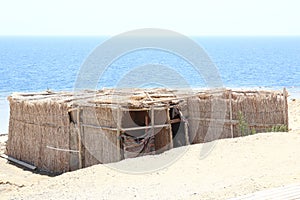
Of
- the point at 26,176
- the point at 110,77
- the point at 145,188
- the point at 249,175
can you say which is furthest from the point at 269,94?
the point at 110,77

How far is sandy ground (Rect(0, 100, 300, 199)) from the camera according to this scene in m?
8.42

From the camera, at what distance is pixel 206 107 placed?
44.1 ft

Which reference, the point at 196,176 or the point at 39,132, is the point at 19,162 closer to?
the point at 39,132

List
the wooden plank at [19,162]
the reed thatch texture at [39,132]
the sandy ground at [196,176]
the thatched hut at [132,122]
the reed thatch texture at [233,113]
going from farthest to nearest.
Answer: the wooden plank at [19,162], the reed thatch texture at [39,132], the reed thatch texture at [233,113], the thatched hut at [132,122], the sandy ground at [196,176]

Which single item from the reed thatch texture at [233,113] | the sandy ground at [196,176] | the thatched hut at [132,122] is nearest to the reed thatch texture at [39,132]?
the thatched hut at [132,122]

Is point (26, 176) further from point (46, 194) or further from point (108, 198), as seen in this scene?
point (108, 198)

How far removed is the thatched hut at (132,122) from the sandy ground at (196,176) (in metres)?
1.04

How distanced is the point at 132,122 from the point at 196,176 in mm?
4171

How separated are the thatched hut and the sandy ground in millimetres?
1037

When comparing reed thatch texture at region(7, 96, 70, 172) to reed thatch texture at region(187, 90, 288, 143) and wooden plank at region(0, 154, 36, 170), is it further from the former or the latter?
reed thatch texture at region(187, 90, 288, 143)

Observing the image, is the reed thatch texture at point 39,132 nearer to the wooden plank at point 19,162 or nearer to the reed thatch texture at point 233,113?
the wooden plank at point 19,162

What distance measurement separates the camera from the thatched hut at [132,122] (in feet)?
41.4

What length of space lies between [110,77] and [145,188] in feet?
154

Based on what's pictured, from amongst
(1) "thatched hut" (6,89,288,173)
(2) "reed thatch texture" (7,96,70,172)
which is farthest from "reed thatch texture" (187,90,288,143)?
(2) "reed thatch texture" (7,96,70,172)
